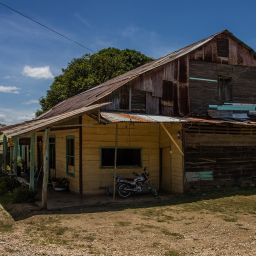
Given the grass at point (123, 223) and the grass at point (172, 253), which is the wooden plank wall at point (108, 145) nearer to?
the grass at point (123, 223)

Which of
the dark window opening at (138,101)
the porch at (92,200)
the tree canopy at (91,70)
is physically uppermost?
the tree canopy at (91,70)

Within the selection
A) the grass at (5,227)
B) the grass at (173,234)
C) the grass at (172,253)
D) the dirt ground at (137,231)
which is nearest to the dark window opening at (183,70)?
the dirt ground at (137,231)

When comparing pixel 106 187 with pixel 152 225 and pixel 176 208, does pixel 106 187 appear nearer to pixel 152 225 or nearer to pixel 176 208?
pixel 176 208

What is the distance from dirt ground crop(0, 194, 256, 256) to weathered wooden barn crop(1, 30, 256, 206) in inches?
115

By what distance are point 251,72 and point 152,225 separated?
1115 cm

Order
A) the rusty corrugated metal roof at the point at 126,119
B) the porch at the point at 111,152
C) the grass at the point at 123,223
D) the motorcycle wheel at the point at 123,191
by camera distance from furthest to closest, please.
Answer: the porch at the point at 111,152 < the motorcycle wheel at the point at 123,191 < the rusty corrugated metal roof at the point at 126,119 < the grass at the point at 123,223

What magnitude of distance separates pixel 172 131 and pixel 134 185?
9.00 feet

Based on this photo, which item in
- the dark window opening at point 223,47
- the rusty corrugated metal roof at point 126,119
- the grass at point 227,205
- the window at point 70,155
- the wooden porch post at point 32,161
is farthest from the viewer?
the dark window opening at point 223,47

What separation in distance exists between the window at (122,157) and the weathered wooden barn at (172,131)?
39mm

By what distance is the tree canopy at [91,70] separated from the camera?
35.1 m

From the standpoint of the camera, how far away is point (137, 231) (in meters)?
9.54

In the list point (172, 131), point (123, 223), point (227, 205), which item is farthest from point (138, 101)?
point (123, 223)

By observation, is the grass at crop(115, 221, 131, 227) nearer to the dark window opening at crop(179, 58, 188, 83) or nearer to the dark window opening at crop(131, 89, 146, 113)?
the dark window opening at crop(131, 89, 146, 113)

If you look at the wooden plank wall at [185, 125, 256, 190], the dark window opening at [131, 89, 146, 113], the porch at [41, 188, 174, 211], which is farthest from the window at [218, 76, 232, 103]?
the porch at [41, 188, 174, 211]
